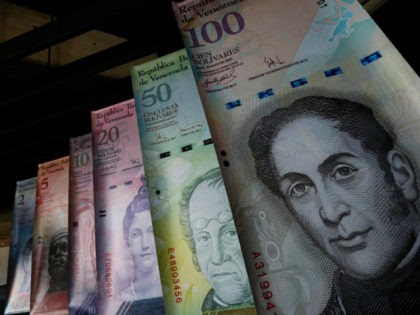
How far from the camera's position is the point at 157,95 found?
166 centimetres

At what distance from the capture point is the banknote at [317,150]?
90 cm

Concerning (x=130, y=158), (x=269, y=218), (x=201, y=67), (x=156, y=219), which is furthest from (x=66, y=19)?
(x=269, y=218)

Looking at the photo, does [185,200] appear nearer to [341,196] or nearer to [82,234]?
[341,196]

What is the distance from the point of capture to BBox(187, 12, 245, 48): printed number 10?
1.31m

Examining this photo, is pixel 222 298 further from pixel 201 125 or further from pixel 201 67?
pixel 201 67

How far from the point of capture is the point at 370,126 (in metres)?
1.03

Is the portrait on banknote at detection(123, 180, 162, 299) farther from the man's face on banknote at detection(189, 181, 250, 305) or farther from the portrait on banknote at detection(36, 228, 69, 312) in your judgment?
the portrait on banknote at detection(36, 228, 69, 312)

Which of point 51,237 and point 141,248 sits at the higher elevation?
point 51,237
